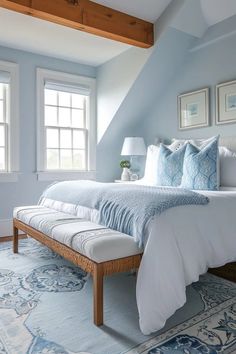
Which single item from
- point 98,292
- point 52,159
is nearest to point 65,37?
point 52,159

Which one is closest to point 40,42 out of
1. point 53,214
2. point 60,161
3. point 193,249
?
point 60,161

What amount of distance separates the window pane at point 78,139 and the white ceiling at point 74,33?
1082 mm

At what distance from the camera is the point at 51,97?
4379 millimetres

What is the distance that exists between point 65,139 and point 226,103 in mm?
2340

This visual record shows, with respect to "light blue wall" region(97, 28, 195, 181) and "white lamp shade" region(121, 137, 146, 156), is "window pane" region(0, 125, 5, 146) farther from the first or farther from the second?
"white lamp shade" region(121, 137, 146, 156)

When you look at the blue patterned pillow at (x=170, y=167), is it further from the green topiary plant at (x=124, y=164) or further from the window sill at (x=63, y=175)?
the window sill at (x=63, y=175)

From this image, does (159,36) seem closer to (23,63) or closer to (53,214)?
(23,63)

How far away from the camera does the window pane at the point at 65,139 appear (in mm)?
4496

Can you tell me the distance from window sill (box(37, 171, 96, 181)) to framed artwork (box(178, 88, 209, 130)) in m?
1.58

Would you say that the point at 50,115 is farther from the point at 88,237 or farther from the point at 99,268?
the point at 99,268

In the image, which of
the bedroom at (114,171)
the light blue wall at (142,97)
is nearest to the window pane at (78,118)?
the bedroom at (114,171)

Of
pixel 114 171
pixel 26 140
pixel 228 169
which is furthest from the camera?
pixel 114 171

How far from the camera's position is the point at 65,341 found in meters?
1.59

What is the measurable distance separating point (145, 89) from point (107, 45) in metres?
0.77
